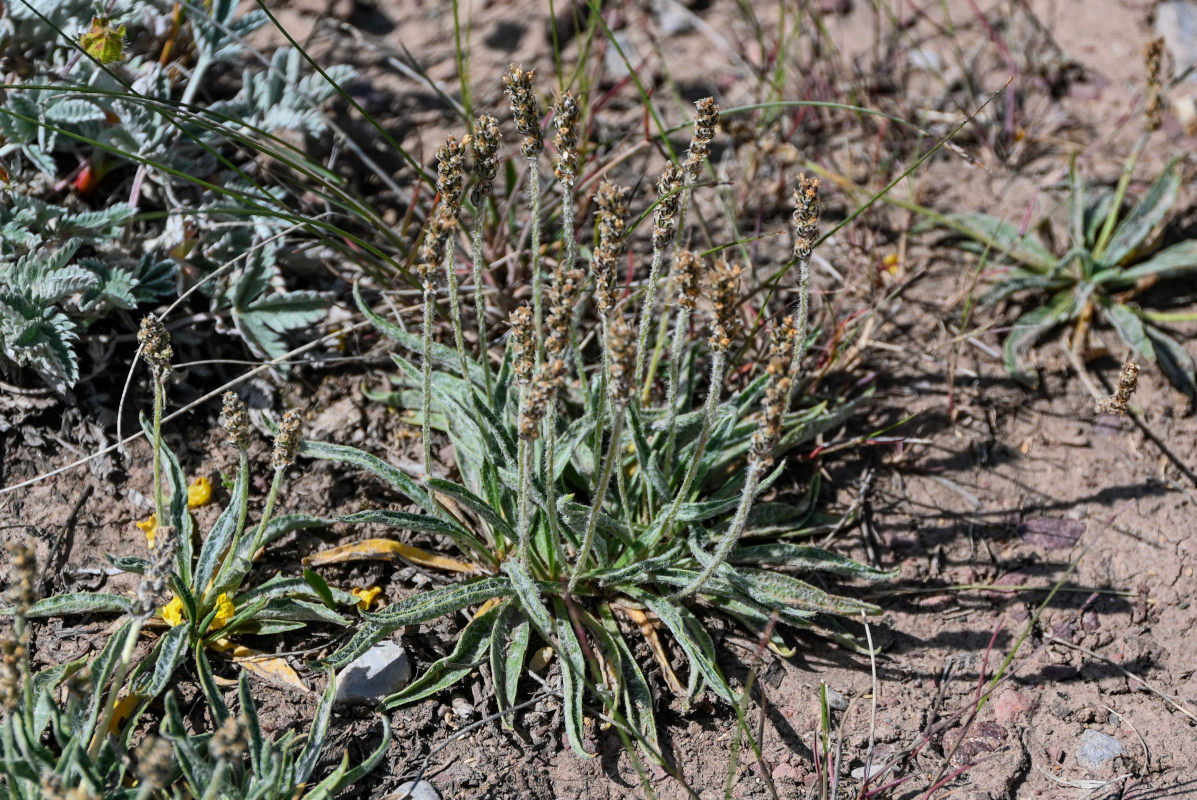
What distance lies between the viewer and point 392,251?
3.57 m

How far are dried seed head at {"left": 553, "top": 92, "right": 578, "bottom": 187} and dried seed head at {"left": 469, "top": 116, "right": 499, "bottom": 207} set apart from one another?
143 millimetres

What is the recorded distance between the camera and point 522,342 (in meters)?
2.22

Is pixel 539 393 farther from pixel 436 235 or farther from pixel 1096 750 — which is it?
pixel 1096 750

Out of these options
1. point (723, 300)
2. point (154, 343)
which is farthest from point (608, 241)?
point (154, 343)

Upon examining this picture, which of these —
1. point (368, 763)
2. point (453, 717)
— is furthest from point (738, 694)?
point (368, 763)

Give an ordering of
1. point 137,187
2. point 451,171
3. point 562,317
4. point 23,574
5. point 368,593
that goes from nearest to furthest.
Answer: point 23,574 → point 562,317 → point 451,171 → point 368,593 → point 137,187

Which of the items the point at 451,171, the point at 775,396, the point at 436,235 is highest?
the point at 451,171

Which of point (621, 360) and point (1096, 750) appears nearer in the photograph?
point (621, 360)

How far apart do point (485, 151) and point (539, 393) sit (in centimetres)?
59

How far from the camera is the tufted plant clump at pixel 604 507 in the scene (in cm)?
233

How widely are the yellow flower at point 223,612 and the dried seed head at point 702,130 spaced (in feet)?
5.25

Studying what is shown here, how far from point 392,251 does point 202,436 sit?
897mm

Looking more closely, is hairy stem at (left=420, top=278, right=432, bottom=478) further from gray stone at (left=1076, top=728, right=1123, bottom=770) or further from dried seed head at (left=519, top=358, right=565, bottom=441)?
gray stone at (left=1076, top=728, right=1123, bottom=770)

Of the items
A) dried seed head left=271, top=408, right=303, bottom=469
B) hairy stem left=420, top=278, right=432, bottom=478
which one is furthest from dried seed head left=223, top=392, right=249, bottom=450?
hairy stem left=420, top=278, right=432, bottom=478
